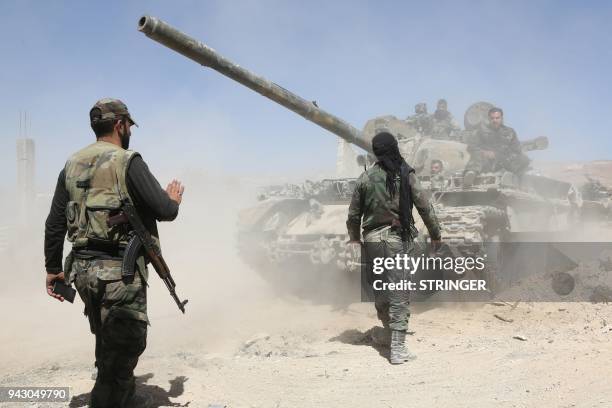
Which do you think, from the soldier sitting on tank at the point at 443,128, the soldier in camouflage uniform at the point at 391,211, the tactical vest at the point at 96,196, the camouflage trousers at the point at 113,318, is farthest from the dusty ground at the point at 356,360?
the soldier sitting on tank at the point at 443,128

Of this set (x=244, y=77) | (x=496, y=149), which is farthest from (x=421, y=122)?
(x=244, y=77)

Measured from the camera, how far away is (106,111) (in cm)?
324

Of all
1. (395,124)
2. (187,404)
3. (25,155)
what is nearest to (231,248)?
(25,155)

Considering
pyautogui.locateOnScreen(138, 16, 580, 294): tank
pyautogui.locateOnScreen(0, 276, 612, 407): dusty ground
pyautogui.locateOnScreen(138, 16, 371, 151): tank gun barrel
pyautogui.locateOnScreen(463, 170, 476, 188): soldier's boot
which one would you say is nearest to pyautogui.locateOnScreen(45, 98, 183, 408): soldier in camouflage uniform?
pyautogui.locateOnScreen(0, 276, 612, 407): dusty ground

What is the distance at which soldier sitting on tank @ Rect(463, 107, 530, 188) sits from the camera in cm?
881

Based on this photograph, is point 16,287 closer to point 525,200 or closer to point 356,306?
point 356,306

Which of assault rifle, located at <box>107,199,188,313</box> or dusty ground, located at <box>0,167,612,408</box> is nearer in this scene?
assault rifle, located at <box>107,199,188,313</box>

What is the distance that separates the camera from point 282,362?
4.75 metres

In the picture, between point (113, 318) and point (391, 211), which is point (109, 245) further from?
point (391, 211)

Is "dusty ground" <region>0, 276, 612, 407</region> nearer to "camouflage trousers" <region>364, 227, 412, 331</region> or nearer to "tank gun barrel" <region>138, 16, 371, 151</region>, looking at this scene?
"camouflage trousers" <region>364, 227, 412, 331</region>

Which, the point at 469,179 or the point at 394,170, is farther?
the point at 469,179

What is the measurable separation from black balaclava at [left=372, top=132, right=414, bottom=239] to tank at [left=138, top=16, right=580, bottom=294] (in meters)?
1.74

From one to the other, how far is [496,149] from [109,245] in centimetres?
734

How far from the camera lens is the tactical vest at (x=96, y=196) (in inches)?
119
